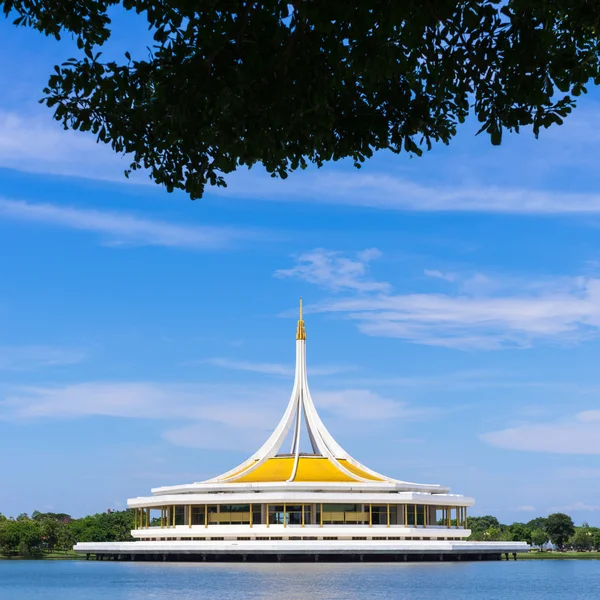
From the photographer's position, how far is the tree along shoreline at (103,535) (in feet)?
248

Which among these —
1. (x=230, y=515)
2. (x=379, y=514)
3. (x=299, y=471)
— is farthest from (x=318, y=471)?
(x=230, y=515)

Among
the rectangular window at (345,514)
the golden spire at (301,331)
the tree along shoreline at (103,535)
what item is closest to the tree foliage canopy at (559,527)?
the tree along shoreline at (103,535)

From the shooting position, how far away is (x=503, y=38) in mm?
10633

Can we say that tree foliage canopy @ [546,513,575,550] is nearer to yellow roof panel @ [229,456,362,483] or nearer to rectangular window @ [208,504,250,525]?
yellow roof panel @ [229,456,362,483]

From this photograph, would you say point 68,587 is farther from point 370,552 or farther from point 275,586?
point 370,552

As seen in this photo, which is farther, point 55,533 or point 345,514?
point 55,533

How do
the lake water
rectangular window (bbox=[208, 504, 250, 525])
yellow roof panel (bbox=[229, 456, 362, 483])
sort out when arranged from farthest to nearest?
yellow roof panel (bbox=[229, 456, 362, 483]), rectangular window (bbox=[208, 504, 250, 525]), the lake water

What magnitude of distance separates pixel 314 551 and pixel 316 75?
146 feet

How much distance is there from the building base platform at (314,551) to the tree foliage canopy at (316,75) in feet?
140

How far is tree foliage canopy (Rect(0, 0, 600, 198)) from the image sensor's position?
33.0ft

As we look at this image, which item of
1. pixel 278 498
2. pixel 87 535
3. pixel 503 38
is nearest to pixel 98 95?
pixel 503 38

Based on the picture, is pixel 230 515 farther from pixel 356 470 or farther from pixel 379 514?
pixel 379 514

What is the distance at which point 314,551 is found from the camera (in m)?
52.7

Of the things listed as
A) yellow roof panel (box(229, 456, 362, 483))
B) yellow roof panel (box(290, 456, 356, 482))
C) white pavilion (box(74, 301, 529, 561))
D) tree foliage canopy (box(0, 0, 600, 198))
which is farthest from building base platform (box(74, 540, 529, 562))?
tree foliage canopy (box(0, 0, 600, 198))
